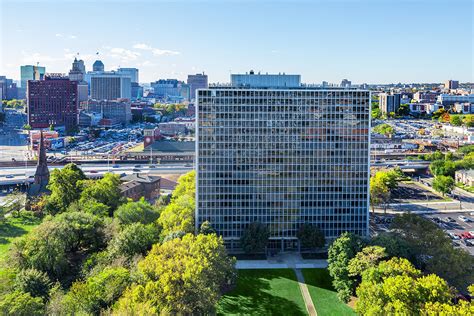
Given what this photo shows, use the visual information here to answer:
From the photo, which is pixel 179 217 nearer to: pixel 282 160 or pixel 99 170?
pixel 282 160

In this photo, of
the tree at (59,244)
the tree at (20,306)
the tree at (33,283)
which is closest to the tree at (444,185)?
the tree at (59,244)

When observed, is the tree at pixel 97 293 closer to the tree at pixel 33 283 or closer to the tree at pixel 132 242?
the tree at pixel 33 283

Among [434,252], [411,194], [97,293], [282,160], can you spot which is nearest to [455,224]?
[411,194]

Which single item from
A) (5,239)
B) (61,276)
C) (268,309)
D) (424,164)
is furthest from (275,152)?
(424,164)

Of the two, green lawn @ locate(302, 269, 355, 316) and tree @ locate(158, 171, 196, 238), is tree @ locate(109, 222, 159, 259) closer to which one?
tree @ locate(158, 171, 196, 238)

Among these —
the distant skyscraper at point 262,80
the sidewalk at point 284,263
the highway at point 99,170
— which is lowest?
the sidewalk at point 284,263

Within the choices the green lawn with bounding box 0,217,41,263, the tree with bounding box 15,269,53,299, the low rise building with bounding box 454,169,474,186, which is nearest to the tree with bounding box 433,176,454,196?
the low rise building with bounding box 454,169,474,186

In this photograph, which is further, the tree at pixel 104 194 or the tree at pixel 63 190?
the tree at pixel 63 190
